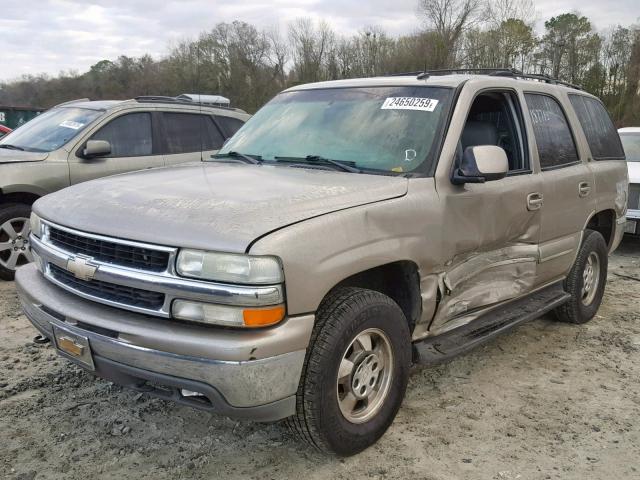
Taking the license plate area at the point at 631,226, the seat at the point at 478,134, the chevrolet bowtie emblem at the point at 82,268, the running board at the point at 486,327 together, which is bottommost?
the license plate area at the point at 631,226

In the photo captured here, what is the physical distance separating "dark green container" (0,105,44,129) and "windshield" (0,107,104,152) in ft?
77.5

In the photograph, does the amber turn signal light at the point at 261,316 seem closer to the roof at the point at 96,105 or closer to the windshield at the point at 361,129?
the windshield at the point at 361,129

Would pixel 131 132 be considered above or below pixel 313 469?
above

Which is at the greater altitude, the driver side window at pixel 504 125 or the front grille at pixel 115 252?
the driver side window at pixel 504 125

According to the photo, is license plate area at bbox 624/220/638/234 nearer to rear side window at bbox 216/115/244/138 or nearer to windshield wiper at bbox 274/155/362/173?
rear side window at bbox 216/115/244/138

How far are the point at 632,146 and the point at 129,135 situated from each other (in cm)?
748

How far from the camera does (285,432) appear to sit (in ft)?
10.7

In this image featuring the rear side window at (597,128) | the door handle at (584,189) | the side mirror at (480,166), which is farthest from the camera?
the rear side window at (597,128)

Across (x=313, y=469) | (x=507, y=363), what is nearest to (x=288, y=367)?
(x=313, y=469)

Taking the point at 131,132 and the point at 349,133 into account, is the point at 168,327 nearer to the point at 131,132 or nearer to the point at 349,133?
the point at 349,133

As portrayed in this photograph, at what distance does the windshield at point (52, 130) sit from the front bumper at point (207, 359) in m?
4.35

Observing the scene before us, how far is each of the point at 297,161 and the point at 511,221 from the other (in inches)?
56.3

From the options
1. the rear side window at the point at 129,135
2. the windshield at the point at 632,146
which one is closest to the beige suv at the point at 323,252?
the rear side window at the point at 129,135

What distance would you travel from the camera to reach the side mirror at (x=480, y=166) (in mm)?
3275
